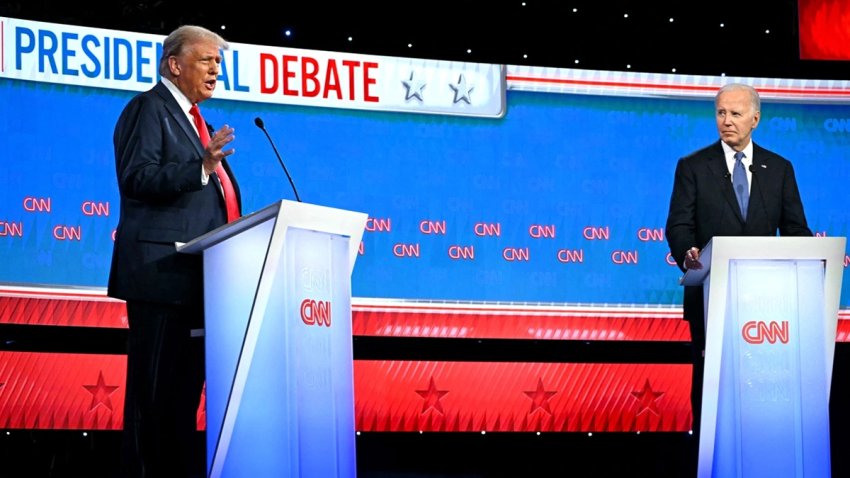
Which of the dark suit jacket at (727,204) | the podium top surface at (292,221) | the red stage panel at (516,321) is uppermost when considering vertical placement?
the dark suit jacket at (727,204)

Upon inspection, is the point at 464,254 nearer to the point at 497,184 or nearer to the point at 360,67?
the point at 497,184

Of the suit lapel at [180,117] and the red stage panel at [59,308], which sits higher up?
the suit lapel at [180,117]

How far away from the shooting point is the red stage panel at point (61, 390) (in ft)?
14.2

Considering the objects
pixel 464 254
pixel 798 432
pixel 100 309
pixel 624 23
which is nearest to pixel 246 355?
pixel 798 432

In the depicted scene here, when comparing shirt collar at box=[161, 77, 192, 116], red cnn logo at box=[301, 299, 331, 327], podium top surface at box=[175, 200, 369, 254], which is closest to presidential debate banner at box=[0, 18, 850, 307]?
shirt collar at box=[161, 77, 192, 116]

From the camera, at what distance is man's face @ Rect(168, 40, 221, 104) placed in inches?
123

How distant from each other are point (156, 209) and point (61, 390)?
1.74 meters

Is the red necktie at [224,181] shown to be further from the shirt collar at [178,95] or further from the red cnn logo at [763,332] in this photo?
the red cnn logo at [763,332]

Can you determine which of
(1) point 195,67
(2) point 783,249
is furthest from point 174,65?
(2) point 783,249

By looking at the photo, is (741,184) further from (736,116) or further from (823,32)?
(823,32)

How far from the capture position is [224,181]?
314 centimetres

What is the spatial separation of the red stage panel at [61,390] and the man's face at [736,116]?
93.8 inches

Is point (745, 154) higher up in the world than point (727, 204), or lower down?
higher up

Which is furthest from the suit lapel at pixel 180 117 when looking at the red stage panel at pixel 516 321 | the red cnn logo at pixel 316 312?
the red stage panel at pixel 516 321
